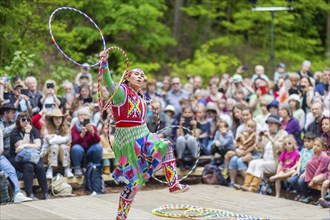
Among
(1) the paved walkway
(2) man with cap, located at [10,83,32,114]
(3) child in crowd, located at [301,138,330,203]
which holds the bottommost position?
(1) the paved walkway

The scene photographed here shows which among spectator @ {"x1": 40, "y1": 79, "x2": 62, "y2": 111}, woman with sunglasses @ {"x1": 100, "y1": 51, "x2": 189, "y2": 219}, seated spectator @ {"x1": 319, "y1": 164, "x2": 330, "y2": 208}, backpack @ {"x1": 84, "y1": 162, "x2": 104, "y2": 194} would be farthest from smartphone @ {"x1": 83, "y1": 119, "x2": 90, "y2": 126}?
seated spectator @ {"x1": 319, "y1": 164, "x2": 330, "y2": 208}

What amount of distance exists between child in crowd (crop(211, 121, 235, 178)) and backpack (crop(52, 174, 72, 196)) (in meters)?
2.81

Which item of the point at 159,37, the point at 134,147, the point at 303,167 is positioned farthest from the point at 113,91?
the point at 159,37

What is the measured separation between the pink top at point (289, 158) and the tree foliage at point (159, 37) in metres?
5.12

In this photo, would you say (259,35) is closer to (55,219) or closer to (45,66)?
(45,66)

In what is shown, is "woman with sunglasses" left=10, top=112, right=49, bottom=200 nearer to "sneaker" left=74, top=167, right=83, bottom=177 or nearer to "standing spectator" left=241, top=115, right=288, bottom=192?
"sneaker" left=74, top=167, right=83, bottom=177

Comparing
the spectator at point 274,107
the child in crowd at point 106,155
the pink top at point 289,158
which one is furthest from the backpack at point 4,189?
the spectator at point 274,107

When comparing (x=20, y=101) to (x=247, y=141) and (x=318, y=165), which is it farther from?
(x=318, y=165)

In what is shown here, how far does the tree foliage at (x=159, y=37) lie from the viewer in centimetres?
1454

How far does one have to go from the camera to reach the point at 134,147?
343 inches

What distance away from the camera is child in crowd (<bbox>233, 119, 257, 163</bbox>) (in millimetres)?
12477

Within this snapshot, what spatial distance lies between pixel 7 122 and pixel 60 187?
4.39 ft

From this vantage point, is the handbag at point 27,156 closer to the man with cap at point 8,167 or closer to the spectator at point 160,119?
the man with cap at point 8,167

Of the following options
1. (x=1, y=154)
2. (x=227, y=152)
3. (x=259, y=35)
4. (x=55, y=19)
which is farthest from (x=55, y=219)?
(x=259, y=35)
